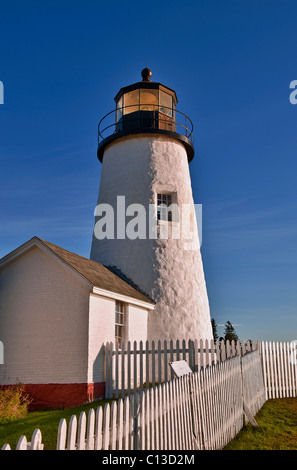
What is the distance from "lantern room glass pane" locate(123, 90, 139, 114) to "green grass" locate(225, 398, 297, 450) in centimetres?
1347

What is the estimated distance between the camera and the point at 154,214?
17.3 m

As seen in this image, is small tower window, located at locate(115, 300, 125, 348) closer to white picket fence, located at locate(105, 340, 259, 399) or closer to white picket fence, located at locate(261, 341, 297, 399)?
white picket fence, located at locate(105, 340, 259, 399)

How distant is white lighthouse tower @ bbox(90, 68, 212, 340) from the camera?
1645cm

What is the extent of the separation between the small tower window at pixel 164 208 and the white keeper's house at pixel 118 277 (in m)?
0.04

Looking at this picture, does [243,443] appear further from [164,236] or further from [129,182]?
[129,182]

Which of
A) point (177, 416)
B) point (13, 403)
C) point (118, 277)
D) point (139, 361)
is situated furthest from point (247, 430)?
point (118, 277)

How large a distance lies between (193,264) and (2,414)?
9.93m

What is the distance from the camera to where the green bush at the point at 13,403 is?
956 cm

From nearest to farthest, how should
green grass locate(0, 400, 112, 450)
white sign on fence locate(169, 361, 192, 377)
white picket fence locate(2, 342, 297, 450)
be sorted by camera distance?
1. white picket fence locate(2, 342, 297, 450)
2. green grass locate(0, 400, 112, 450)
3. white sign on fence locate(169, 361, 192, 377)

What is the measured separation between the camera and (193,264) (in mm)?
17547

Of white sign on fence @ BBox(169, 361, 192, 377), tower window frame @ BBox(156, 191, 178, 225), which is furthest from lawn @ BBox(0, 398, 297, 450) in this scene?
tower window frame @ BBox(156, 191, 178, 225)

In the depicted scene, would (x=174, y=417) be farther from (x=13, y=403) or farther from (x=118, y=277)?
(x=118, y=277)

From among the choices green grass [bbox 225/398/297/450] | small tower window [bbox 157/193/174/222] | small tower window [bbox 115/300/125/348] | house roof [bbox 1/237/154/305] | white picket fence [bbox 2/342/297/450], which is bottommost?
green grass [bbox 225/398/297/450]
